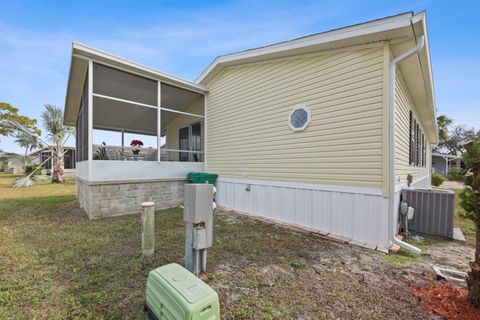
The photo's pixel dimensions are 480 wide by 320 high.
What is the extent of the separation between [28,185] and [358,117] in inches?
716

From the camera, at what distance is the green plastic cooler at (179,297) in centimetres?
146

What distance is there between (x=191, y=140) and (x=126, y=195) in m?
3.72

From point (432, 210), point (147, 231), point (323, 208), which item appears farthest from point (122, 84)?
point (432, 210)

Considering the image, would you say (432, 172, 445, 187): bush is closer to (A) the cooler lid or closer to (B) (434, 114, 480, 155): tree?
(A) the cooler lid

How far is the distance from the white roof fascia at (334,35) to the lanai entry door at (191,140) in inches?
131

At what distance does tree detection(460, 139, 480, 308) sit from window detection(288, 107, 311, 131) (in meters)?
2.88

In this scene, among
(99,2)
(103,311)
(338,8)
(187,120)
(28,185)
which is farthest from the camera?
(28,185)

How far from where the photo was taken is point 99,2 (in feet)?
20.8

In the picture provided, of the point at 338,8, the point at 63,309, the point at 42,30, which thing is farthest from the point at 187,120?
the point at 63,309

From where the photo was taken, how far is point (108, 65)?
562cm

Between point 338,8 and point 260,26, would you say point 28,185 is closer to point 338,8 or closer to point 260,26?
point 260,26

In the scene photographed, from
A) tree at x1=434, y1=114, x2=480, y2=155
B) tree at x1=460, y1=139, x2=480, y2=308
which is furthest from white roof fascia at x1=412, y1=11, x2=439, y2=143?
tree at x1=434, y1=114, x2=480, y2=155

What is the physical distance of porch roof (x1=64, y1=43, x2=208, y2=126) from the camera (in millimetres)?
5191

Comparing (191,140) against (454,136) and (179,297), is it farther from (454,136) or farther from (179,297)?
(454,136)
